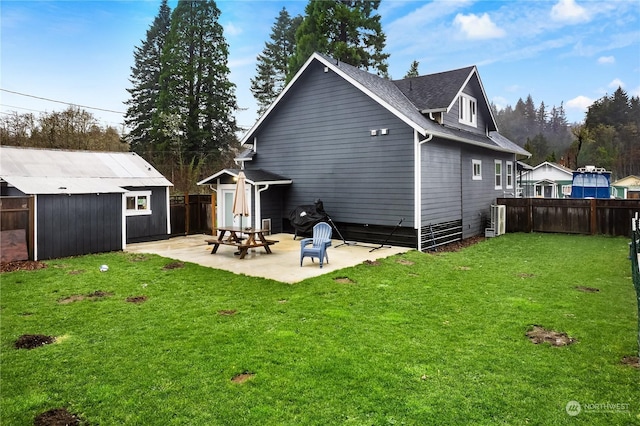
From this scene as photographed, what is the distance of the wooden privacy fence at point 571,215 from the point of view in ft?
46.0

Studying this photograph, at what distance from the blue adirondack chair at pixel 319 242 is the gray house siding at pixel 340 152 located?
3216mm

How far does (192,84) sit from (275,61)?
9.03 metres

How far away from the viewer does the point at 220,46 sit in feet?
94.1

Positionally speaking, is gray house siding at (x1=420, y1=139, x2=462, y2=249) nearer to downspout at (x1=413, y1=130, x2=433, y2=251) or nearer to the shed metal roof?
downspout at (x1=413, y1=130, x2=433, y2=251)

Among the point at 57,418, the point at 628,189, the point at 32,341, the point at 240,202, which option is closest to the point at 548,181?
the point at 628,189

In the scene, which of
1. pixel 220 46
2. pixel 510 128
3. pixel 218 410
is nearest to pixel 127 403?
pixel 218 410

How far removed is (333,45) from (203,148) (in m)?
11.7

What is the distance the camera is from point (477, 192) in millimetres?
15438

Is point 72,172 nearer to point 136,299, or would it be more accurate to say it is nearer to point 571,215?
point 136,299

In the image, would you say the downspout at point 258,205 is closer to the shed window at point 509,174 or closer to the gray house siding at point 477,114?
the gray house siding at point 477,114

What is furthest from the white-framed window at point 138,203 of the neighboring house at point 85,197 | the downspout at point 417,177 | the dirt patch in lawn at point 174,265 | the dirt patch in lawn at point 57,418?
the dirt patch in lawn at point 57,418

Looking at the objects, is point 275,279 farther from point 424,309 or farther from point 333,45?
point 333,45

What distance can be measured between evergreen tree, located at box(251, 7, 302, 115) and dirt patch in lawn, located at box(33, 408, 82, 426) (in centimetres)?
3278

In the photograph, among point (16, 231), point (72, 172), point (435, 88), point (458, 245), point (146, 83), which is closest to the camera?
point (16, 231)
